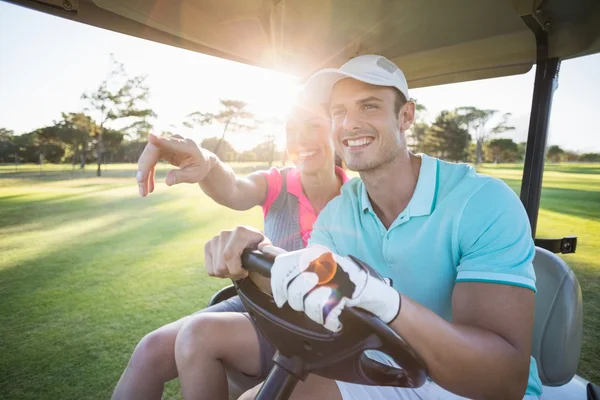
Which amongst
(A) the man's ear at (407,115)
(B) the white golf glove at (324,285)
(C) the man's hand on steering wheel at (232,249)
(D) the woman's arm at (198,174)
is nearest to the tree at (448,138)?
(D) the woman's arm at (198,174)

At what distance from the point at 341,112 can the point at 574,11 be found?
975 millimetres

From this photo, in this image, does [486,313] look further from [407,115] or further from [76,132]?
[76,132]

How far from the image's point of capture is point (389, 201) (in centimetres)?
157

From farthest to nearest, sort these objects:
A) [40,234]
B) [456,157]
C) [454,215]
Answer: [456,157]
[40,234]
[454,215]

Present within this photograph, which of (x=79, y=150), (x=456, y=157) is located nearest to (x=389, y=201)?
(x=79, y=150)

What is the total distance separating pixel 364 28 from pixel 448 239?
3.64 feet

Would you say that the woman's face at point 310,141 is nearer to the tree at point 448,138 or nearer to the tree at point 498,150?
the tree at point 448,138

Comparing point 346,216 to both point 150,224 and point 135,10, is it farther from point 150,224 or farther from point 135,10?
point 150,224

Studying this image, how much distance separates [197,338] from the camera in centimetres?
145

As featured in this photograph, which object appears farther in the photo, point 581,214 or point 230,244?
point 581,214

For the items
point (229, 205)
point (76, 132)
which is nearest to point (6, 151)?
point (76, 132)

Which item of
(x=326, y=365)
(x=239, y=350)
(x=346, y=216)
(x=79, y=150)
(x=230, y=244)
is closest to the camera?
(x=326, y=365)

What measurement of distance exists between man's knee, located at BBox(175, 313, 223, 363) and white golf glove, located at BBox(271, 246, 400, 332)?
0.84m

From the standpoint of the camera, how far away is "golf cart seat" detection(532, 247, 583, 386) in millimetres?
1350
